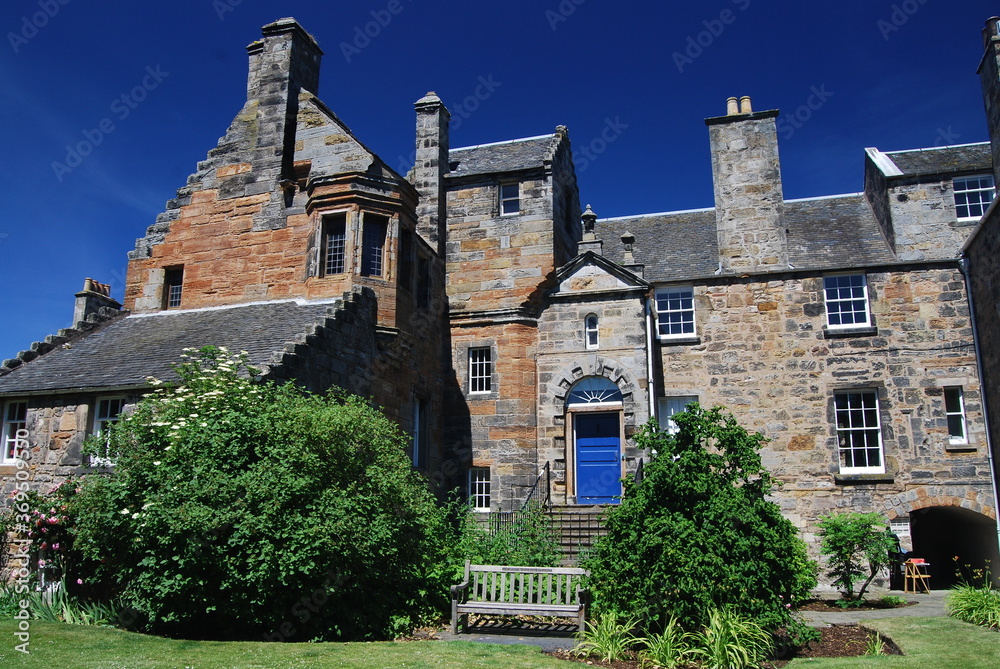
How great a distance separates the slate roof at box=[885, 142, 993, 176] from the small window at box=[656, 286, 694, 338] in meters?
6.61

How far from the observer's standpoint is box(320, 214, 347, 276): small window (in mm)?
17609

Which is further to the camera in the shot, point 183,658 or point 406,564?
point 406,564

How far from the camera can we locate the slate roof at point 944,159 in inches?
784

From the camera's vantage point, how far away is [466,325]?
68.7ft

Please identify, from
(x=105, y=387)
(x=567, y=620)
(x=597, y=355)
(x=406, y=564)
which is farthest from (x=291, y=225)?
(x=567, y=620)

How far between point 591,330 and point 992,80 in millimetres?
11509

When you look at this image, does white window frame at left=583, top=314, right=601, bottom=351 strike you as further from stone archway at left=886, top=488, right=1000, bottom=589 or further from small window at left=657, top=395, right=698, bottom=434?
stone archway at left=886, top=488, right=1000, bottom=589

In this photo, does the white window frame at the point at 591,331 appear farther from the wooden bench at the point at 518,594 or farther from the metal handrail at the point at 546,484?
the wooden bench at the point at 518,594

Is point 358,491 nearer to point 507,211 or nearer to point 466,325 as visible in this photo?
point 466,325

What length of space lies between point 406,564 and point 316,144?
11371mm

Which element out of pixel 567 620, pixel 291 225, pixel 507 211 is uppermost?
pixel 507 211

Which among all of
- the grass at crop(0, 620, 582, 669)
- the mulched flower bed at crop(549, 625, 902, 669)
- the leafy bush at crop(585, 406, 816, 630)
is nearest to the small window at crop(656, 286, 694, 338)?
the mulched flower bed at crop(549, 625, 902, 669)

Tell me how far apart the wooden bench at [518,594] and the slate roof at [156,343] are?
5442 mm

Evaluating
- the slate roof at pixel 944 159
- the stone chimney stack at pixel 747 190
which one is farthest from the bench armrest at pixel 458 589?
the slate roof at pixel 944 159
